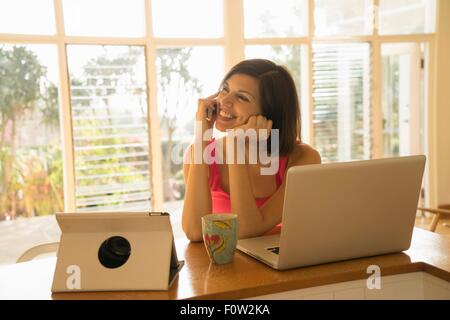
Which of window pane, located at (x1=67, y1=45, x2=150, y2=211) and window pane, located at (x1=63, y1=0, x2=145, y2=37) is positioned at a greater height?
window pane, located at (x1=63, y1=0, x2=145, y2=37)

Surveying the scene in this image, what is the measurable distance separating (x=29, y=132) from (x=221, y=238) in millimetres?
3294

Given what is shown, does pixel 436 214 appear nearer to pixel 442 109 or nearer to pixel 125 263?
pixel 125 263

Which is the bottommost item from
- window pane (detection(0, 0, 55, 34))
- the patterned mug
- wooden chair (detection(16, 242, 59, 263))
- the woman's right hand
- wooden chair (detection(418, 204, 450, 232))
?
wooden chair (detection(418, 204, 450, 232))

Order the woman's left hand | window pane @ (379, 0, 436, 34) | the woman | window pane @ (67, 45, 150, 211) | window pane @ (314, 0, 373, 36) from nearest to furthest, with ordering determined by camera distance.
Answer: the woman, the woman's left hand, window pane @ (67, 45, 150, 211), window pane @ (314, 0, 373, 36), window pane @ (379, 0, 436, 34)

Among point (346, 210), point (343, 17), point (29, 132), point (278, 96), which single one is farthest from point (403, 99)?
point (346, 210)

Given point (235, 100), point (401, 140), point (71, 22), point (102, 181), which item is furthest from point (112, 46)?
point (401, 140)

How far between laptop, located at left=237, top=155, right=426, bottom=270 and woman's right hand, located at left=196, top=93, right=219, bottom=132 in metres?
0.61

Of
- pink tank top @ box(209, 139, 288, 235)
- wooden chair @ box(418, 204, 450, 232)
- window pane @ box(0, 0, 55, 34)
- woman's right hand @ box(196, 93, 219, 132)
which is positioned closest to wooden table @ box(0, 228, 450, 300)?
pink tank top @ box(209, 139, 288, 235)

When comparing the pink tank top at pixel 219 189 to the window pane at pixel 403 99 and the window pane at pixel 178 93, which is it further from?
the window pane at pixel 403 99

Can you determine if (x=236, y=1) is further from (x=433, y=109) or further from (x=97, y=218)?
(x=97, y=218)

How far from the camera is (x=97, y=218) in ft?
3.68

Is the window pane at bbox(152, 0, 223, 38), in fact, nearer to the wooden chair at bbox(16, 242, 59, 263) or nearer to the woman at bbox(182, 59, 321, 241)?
the woman at bbox(182, 59, 321, 241)

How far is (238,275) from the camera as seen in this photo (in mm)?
1162

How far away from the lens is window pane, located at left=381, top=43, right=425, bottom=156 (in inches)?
209
